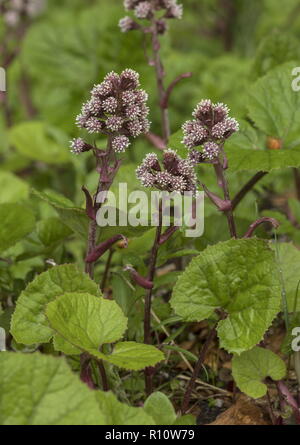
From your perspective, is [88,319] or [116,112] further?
[116,112]

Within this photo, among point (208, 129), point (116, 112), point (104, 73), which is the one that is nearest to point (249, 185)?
point (208, 129)

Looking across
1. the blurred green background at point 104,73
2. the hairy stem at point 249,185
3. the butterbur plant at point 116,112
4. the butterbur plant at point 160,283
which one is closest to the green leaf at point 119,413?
the butterbur plant at point 160,283

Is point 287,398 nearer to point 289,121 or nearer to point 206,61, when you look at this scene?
point 289,121

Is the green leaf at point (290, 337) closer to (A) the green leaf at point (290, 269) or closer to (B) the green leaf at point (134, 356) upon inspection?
(A) the green leaf at point (290, 269)

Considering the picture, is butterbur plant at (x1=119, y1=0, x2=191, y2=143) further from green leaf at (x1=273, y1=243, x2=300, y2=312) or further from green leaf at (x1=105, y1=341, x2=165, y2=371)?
green leaf at (x1=105, y1=341, x2=165, y2=371)

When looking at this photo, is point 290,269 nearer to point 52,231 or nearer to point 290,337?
point 290,337

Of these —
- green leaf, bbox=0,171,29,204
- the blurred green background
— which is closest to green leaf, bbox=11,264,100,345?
the blurred green background
